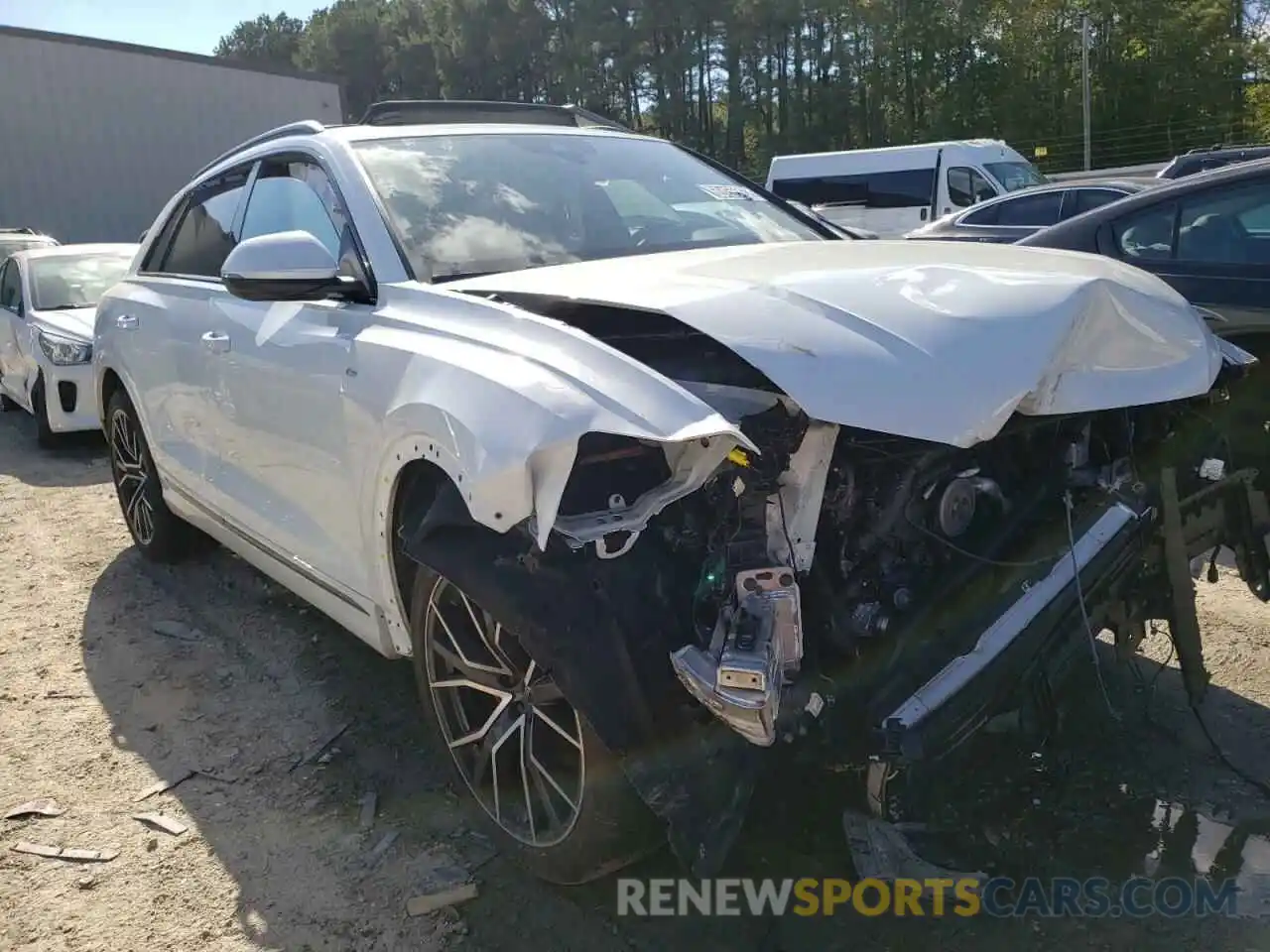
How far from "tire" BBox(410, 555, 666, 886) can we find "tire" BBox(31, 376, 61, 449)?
21.7ft

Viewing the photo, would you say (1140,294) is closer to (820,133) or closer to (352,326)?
(352,326)

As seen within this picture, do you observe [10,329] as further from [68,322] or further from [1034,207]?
[1034,207]

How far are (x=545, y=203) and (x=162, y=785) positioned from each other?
7.10ft

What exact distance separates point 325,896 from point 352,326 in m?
1.50

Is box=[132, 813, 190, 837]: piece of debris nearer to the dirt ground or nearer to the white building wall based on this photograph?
the dirt ground

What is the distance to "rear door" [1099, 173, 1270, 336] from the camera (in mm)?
4691

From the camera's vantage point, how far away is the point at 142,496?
5.17m

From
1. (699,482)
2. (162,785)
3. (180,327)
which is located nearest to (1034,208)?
(180,327)

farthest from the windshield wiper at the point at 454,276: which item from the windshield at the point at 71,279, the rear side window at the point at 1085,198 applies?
the rear side window at the point at 1085,198

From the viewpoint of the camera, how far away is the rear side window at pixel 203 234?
4184mm

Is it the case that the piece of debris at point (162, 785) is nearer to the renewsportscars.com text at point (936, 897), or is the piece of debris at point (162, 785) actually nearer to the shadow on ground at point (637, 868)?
the shadow on ground at point (637, 868)

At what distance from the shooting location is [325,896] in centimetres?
271

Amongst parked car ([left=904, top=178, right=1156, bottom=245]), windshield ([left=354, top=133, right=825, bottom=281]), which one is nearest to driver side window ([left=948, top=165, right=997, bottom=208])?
parked car ([left=904, top=178, right=1156, bottom=245])

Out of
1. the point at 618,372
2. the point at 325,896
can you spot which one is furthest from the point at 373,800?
the point at 618,372
